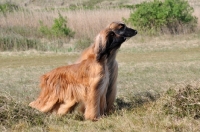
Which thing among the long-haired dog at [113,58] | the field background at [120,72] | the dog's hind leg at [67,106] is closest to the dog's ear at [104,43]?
the long-haired dog at [113,58]

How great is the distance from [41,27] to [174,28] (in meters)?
6.15

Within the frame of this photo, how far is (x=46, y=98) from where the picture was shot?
6898 millimetres

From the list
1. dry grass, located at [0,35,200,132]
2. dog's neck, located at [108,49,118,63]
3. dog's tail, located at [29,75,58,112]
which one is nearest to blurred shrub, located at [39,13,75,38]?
dry grass, located at [0,35,200,132]

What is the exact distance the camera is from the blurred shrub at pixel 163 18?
21.2 m

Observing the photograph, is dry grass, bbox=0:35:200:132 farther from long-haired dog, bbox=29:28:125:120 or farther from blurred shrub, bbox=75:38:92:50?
blurred shrub, bbox=75:38:92:50

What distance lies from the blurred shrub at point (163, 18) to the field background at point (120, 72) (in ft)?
1.97

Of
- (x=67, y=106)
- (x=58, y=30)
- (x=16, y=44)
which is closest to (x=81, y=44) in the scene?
(x=58, y=30)

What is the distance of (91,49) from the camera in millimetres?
6656

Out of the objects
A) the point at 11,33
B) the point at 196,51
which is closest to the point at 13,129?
the point at 196,51

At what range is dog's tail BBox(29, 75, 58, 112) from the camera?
6805 millimetres

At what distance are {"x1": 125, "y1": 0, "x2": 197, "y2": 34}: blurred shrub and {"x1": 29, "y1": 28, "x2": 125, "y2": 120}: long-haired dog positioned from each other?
14658 millimetres

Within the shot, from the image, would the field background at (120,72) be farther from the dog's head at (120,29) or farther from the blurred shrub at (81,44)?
the dog's head at (120,29)

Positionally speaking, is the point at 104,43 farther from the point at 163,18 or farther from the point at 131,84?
the point at 163,18

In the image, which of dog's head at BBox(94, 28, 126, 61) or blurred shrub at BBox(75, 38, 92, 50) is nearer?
dog's head at BBox(94, 28, 126, 61)
